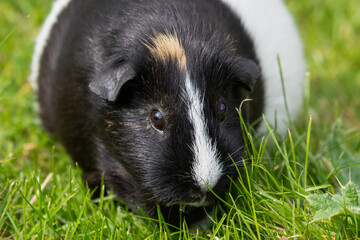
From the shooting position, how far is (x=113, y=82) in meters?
3.08

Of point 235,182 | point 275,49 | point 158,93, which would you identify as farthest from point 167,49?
point 275,49

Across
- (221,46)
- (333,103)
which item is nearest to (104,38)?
(221,46)

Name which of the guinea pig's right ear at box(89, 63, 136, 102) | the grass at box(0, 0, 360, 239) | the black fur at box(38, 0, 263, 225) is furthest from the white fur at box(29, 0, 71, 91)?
the guinea pig's right ear at box(89, 63, 136, 102)

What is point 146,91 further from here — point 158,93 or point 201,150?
point 201,150

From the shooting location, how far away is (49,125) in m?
4.70

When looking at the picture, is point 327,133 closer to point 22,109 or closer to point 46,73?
point 46,73

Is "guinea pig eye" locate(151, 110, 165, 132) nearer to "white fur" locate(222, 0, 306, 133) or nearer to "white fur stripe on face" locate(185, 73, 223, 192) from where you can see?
"white fur stripe on face" locate(185, 73, 223, 192)

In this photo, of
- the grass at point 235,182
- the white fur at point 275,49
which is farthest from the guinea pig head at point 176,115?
the white fur at point 275,49

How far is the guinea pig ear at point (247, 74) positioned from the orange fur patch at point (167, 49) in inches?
15.0

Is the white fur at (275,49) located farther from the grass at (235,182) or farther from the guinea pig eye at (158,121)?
the guinea pig eye at (158,121)

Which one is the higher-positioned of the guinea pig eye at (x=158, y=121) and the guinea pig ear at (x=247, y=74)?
the guinea pig eye at (x=158, y=121)

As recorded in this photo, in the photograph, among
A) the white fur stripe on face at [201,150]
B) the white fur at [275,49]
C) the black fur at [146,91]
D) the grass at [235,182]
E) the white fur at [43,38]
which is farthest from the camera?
the white fur at [43,38]

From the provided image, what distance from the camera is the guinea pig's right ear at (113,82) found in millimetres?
3047

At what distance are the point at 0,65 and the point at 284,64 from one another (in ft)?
9.56
